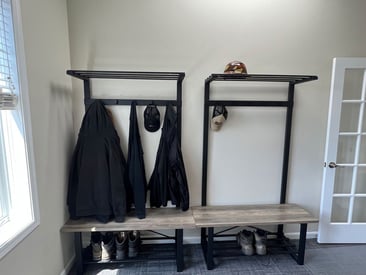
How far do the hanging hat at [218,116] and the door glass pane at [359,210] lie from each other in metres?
1.75

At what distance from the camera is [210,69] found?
226 cm

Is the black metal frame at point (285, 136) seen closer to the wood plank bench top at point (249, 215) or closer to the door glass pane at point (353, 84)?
the wood plank bench top at point (249, 215)

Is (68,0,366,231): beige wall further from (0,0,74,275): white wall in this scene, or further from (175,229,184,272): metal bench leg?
(175,229,184,272): metal bench leg

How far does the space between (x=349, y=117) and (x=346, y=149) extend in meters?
0.34

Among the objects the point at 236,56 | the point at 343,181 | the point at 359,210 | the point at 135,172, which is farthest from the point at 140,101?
the point at 359,210

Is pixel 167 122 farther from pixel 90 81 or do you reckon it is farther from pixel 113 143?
pixel 90 81

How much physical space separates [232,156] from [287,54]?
116 cm

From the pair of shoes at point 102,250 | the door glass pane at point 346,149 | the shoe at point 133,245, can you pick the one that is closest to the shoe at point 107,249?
the pair of shoes at point 102,250

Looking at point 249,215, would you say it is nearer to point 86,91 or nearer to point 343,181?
point 343,181

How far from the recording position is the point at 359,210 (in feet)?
8.25

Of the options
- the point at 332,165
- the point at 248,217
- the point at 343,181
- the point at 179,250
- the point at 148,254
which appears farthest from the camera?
the point at 343,181

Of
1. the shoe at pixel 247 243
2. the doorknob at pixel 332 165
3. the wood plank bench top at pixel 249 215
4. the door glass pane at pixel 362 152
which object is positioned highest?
the door glass pane at pixel 362 152

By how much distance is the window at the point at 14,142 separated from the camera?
132cm

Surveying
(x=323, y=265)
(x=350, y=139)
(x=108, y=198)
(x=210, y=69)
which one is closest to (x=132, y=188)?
(x=108, y=198)
